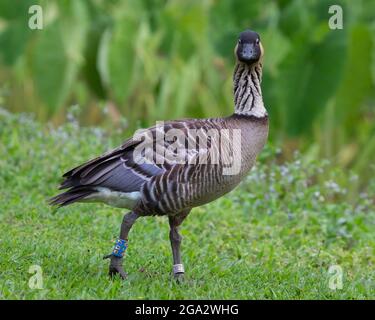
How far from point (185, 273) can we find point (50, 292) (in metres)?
1.22

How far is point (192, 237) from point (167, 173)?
177 centimetres

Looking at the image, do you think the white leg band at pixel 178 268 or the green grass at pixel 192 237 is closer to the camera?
the green grass at pixel 192 237

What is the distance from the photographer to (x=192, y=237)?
293 inches

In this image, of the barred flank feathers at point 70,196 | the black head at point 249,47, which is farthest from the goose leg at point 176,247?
the black head at point 249,47

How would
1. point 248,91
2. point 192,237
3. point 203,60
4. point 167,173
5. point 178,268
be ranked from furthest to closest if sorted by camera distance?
point 203,60 → point 192,237 → point 248,91 → point 178,268 → point 167,173

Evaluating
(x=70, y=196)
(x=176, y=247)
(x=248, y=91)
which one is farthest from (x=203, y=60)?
(x=70, y=196)

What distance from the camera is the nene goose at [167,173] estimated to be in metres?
5.74

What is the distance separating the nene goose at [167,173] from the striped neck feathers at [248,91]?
13 centimetres

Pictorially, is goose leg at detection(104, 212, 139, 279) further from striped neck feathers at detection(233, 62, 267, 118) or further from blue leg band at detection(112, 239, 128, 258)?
striped neck feathers at detection(233, 62, 267, 118)

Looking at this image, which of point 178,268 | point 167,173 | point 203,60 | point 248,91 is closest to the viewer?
point 167,173

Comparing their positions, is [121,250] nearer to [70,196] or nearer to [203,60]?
[70,196]

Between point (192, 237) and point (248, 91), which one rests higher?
point (248, 91)

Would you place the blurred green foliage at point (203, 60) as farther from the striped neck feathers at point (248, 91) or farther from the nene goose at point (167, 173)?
the nene goose at point (167, 173)
